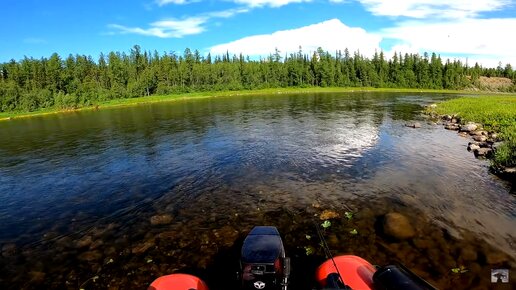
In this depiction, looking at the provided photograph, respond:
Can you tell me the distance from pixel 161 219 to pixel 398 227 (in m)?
13.0

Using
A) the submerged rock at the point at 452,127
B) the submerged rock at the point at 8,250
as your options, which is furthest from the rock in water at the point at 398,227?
the submerged rock at the point at 452,127

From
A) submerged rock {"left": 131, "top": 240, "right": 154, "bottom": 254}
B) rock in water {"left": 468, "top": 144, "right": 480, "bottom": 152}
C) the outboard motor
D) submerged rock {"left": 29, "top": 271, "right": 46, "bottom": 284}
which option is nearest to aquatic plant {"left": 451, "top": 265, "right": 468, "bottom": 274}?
the outboard motor

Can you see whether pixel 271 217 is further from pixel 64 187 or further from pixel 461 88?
pixel 461 88

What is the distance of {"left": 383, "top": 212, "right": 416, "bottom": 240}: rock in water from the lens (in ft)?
54.5

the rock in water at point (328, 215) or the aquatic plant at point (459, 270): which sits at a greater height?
the rock in water at point (328, 215)

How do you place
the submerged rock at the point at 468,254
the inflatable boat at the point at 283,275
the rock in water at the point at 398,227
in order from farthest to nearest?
the rock in water at the point at 398,227, the submerged rock at the point at 468,254, the inflatable boat at the point at 283,275

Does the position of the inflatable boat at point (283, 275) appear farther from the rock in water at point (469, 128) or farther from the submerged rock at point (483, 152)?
the rock in water at point (469, 128)

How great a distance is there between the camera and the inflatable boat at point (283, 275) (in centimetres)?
994

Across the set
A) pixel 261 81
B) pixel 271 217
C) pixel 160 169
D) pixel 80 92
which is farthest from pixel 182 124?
pixel 261 81

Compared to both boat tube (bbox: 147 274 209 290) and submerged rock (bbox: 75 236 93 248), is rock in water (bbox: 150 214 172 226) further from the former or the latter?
boat tube (bbox: 147 274 209 290)

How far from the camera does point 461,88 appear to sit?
17925 centimetres

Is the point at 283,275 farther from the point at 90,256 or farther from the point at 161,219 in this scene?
the point at 161,219

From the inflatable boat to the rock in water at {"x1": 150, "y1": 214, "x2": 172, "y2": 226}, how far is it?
7.72 metres

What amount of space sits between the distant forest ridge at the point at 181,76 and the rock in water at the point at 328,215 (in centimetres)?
11137
